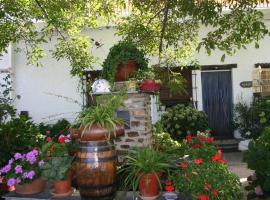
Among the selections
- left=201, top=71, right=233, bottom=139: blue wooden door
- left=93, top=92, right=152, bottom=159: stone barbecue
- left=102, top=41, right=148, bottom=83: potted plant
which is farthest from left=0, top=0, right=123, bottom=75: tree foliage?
left=201, top=71, right=233, bottom=139: blue wooden door

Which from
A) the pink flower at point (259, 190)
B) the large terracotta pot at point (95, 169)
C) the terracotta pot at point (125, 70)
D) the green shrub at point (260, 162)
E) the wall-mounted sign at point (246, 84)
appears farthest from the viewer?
the wall-mounted sign at point (246, 84)

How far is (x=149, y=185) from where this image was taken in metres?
4.12

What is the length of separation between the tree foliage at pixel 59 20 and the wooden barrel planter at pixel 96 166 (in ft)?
10.5

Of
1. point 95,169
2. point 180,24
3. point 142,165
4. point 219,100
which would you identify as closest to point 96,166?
point 95,169

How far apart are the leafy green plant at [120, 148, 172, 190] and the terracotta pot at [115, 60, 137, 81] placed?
4.75ft

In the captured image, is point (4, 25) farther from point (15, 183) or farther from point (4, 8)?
point (15, 183)

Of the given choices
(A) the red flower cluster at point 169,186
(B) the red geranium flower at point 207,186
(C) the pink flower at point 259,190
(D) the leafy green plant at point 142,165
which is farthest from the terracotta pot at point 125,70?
(C) the pink flower at point 259,190

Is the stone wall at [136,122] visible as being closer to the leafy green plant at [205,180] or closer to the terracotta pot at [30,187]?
the leafy green plant at [205,180]

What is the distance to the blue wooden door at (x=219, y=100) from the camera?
11.2 meters

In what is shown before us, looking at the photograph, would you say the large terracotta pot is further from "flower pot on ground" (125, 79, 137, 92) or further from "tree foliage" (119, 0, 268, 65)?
"tree foliage" (119, 0, 268, 65)

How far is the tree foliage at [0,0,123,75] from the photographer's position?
680 centimetres

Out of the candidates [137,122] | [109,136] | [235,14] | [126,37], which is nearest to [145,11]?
[126,37]

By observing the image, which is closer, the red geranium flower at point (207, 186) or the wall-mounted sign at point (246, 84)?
the red geranium flower at point (207, 186)

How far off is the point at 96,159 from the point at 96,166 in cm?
7
